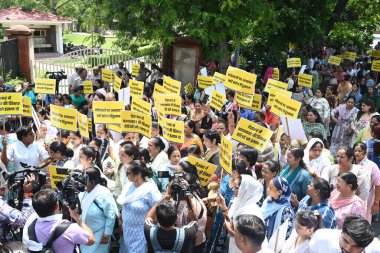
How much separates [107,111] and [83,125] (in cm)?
40

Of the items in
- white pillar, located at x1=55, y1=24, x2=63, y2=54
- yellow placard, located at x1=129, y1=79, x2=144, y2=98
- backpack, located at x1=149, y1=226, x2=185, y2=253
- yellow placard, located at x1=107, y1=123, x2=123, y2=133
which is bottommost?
white pillar, located at x1=55, y1=24, x2=63, y2=54

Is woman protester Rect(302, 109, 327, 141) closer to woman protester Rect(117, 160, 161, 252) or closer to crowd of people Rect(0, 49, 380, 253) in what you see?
crowd of people Rect(0, 49, 380, 253)

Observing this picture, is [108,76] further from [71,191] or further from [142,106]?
[71,191]

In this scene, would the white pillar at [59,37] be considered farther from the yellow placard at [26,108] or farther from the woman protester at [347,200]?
the woman protester at [347,200]

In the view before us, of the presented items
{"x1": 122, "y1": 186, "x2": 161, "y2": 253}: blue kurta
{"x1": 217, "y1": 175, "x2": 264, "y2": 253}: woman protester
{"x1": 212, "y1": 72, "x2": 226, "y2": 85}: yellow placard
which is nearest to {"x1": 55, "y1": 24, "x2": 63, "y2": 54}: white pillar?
{"x1": 212, "y1": 72, "x2": 226, "y2": 85}: yellow placard

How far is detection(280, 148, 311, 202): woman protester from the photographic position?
5.04m

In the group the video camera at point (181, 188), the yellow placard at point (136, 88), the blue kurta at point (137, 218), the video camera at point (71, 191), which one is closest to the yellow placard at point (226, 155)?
the video camera at point (181, 188)

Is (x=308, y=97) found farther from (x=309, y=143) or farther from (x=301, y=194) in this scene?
(x=301, y=194)

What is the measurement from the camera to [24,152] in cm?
592

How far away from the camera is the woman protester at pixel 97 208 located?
4246 mm

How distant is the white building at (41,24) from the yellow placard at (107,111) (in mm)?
25832

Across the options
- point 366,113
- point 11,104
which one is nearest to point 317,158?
point 366,113

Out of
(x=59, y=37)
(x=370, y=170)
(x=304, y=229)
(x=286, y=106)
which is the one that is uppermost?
(x=286, y=106)

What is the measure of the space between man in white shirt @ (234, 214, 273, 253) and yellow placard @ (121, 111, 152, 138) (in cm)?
309
